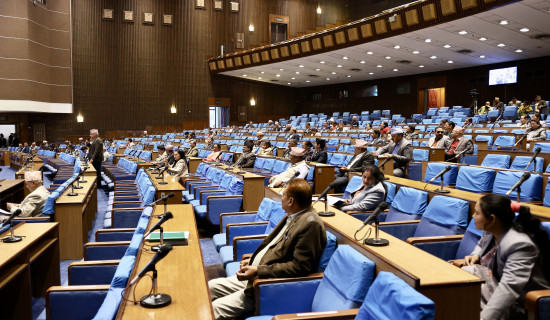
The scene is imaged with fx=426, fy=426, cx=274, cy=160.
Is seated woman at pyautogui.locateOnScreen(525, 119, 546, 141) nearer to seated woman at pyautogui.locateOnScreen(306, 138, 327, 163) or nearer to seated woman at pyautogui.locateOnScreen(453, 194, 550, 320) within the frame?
seated woman at pyautogui.locateOnScreen(306, 138, 327, 163)

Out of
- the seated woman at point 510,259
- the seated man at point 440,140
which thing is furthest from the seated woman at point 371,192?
the seated man at point 440,140

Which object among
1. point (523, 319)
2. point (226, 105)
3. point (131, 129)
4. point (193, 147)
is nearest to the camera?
point (523, 319)

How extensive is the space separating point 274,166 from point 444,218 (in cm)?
405

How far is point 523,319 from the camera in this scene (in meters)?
1.99

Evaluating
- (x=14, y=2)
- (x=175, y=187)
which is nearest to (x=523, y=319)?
(x=175, y=187)

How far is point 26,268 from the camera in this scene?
300cm

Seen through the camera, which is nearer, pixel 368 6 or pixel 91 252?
pixel 91 252

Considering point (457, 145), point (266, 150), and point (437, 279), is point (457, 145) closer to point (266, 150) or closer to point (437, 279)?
point (266, 150)

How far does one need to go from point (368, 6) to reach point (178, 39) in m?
10.2

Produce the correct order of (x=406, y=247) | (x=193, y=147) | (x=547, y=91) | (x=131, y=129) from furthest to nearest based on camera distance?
(x=131, y=129)
(x=547, y=91)
(x=193, y=147)
(x=406, y=247)

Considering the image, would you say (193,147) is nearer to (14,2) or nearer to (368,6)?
(14,2)

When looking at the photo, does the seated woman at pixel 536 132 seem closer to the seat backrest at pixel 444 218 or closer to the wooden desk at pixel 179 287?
the seat backrest at pixel 444 218

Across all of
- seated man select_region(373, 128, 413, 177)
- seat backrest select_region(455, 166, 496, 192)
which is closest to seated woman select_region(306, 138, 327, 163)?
seated man select_region(373, 128, 413, 177)

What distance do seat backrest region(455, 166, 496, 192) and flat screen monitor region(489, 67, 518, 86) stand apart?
1264 cm
